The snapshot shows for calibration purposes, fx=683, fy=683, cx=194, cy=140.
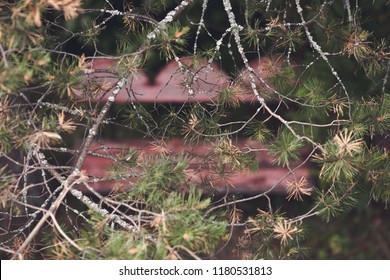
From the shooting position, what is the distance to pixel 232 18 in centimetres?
133

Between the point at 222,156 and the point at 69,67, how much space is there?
358 mm

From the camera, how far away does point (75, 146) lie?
1.92 meters

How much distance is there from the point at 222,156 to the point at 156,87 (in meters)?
0.87

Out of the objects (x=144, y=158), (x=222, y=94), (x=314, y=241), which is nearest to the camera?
(x=144, y=158)

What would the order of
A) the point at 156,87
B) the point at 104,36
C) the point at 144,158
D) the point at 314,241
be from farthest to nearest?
the point at 314,241, the point at 156,87, the point at 104,36, the point at 144,158

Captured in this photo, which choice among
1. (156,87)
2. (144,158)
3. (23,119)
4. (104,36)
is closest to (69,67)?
(23,119)

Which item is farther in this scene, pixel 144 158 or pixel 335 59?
pixel 335 59

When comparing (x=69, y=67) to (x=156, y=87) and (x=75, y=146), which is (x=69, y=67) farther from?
(x=156, y=87)

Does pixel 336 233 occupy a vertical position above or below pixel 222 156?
above

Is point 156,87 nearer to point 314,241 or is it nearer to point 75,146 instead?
point 75,146
